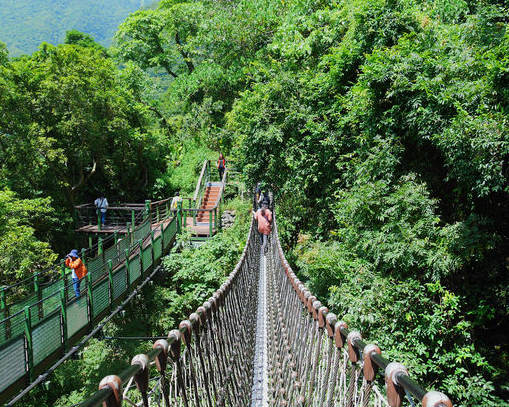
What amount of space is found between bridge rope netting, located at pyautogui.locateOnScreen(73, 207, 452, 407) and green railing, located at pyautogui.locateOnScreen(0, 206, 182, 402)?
1897mm

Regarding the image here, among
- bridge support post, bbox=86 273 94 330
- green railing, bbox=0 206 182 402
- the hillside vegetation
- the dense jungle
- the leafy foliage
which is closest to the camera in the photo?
green railing, bbox=0 206 182 402

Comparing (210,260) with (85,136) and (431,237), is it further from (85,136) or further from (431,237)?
(85,136)

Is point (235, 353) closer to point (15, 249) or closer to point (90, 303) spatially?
point (90, 303)

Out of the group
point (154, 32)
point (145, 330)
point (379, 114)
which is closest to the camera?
point (379, 114)

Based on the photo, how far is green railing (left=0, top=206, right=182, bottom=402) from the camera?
394 centimetres

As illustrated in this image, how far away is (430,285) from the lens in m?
4.53

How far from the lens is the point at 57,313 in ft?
15.1

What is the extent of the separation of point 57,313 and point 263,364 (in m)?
2.78

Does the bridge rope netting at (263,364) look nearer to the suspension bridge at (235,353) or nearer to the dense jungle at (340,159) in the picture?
the suspension bridge at (235,353)

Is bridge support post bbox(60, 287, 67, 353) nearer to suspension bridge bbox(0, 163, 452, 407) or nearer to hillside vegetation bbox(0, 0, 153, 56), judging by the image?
suspension bridge bbox(0, 163, 452, 407)

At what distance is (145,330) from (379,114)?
6.69 metres

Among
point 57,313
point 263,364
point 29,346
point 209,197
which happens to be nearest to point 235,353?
point 263,364

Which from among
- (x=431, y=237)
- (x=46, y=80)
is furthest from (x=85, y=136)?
(x=431, y=237)

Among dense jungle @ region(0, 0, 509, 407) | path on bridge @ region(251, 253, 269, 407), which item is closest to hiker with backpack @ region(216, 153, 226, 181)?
dense jungle @ region(0, 0, 509, 407)
